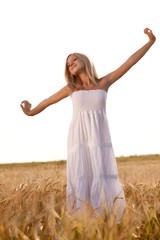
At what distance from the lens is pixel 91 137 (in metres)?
3.28

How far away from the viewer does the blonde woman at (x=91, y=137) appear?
3.20 meters

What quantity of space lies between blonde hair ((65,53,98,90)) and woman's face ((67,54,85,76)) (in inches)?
1.2

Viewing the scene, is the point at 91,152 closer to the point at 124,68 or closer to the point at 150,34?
the point at 124,68

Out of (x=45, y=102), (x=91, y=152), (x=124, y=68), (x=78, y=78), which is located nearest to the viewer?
(x=91, y=152)

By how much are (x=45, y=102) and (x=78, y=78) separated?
50 cm

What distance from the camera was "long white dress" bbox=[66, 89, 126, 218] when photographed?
3.20 m

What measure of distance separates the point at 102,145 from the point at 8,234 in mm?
1572

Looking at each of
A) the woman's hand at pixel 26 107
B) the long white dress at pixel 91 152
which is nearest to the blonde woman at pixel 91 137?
the long white dress at pixel 91 152

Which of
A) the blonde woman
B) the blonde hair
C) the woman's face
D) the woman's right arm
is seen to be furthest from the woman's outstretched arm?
the woman's right arm

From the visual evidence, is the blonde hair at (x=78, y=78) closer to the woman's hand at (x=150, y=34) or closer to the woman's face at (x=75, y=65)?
the woman's face at (x=75, y=65)

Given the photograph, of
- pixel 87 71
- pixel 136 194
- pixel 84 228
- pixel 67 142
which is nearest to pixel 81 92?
pixel 87 71

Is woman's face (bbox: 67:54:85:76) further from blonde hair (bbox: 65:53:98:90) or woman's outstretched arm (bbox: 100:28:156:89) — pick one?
woman's outstretched arm (bbox: 100:28:156:89)

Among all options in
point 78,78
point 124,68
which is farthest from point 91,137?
point 124,68

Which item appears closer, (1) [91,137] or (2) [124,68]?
(1) [91,137]
